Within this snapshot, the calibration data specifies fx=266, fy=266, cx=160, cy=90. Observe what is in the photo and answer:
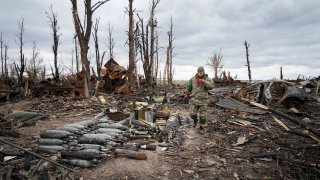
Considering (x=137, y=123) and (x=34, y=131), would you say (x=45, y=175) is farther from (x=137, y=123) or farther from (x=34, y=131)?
(x=34, y=131)

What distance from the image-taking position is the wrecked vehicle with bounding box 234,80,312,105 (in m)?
12.6

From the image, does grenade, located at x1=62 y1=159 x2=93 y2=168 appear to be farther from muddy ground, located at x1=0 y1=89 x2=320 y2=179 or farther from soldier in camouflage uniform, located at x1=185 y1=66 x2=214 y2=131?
soldier in camouflage uniform, located at x1=185 y1=66 x2=214 y2=131

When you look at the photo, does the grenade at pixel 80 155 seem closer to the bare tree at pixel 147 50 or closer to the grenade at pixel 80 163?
the grenade at pixel 80 163

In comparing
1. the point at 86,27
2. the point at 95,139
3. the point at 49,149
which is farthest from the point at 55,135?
the point at 86,27

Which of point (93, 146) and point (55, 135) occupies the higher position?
point (55, 135)

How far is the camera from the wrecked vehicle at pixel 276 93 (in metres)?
12.6

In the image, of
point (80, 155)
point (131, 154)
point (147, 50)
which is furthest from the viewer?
point (147, 50)

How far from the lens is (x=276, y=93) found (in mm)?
13969

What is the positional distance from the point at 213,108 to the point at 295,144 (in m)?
6.78

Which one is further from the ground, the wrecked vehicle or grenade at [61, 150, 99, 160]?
the wrecked vehicle

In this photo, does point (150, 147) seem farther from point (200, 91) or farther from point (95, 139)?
point (200, 91)

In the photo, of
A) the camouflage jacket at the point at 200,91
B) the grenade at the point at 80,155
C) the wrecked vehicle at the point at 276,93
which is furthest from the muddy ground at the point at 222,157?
the wrecked vehicle at the point at 276,93

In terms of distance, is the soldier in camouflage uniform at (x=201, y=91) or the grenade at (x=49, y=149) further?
the soldier in camouflage uniform at (x=201, y=91)

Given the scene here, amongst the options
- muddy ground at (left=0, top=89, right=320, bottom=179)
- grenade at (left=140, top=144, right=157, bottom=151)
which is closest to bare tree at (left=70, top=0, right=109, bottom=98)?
muddy ground at (left=0, top=89, right=320, bottom=179)
